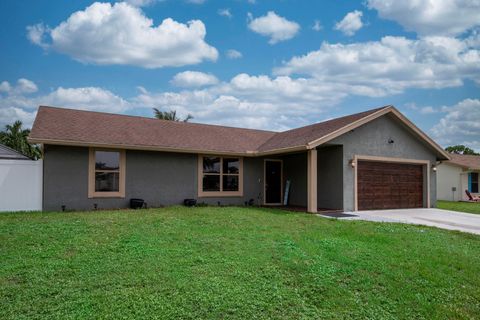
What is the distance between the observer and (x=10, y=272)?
5.29m

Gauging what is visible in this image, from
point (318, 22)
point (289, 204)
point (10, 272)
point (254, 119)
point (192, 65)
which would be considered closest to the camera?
point (10, 272)

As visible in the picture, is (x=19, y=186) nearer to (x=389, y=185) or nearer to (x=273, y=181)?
(x=273, y=181)

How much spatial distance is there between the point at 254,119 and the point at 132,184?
1587 centimetres

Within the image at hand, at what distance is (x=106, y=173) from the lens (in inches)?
538

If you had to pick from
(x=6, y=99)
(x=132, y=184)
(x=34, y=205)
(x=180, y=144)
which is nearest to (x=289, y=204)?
(x=180, y=144)

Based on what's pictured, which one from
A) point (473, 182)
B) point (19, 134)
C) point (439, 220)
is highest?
point (19, 134)

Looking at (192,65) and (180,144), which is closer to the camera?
(180,144)

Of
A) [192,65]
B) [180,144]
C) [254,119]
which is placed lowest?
[180,144]

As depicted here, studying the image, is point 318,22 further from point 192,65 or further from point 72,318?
point 72,318

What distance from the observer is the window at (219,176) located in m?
15.8

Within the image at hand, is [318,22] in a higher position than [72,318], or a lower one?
higher

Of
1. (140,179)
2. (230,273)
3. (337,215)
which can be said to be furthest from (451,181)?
(230,273)

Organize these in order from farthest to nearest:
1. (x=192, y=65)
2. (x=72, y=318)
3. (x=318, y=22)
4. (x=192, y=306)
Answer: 1. (x=192, y=65)
2. (x=318, y=22)
3. (x=192, y=306)
4. (x=72, y=318)

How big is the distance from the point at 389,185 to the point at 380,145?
1.98m
